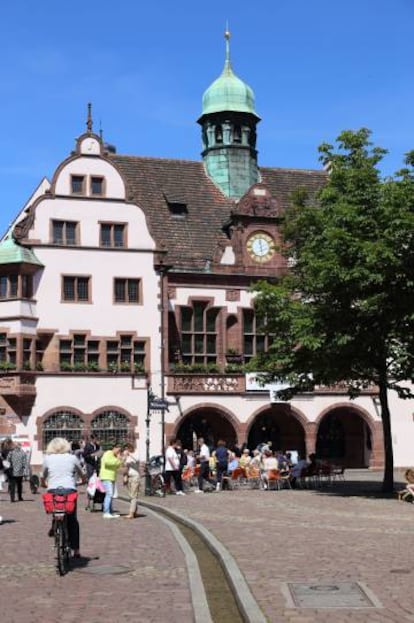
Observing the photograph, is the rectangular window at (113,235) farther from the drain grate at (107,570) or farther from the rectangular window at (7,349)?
the drain grate at (107,570)

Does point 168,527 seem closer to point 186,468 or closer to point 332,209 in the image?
point 332,209

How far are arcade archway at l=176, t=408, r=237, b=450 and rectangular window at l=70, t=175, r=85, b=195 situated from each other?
38.1ft

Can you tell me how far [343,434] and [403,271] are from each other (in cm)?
2465

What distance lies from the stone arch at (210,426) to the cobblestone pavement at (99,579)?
26.7m

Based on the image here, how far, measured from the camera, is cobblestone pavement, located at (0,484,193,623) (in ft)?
31.5

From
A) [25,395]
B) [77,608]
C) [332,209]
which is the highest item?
[332,209]

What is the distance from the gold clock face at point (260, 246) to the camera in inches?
1887

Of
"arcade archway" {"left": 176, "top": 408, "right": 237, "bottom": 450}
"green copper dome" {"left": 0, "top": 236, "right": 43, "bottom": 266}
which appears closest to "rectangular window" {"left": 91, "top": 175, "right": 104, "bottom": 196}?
"green copper dome" {"left": 0, "top": 236, "right": 43, "bottom": 266}

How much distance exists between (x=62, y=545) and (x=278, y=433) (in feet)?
122

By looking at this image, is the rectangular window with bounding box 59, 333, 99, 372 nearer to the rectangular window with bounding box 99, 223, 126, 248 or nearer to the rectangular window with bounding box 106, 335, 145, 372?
the rectangular window with bounding box 106, 335, 145, 372

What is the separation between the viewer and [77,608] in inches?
388

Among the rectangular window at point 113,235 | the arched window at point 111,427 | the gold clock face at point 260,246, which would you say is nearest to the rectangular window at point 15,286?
the rectangular window at point 113,235

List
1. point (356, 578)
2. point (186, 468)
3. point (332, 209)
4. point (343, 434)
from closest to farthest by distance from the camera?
point (356, 578)
point (332, 209)
point (186, 468)
point (343, 434)

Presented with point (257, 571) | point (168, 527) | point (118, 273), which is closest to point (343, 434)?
point (118, 273)
